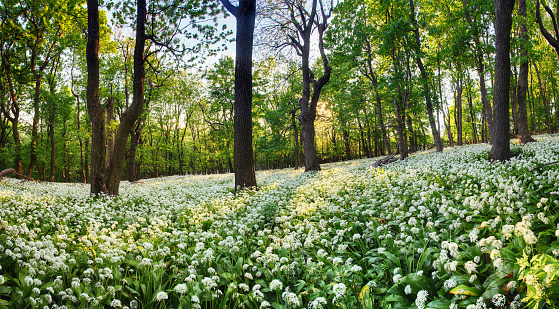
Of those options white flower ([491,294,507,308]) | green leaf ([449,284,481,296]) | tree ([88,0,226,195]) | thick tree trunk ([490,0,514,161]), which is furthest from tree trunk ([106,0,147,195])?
thick tree trunk ([490,0,514,161])

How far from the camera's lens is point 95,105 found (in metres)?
8.91

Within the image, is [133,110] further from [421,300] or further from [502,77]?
[502,77]

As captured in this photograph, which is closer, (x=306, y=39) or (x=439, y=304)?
(x=439, y=304)

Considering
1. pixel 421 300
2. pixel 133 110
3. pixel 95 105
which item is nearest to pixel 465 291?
pixel 421 300

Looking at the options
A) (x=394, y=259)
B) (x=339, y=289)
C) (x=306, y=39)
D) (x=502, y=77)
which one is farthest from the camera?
(x=306, y=39)

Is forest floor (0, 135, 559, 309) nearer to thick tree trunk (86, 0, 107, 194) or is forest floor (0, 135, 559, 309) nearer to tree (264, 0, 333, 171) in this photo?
thick tree trunk (86, 0, 107, 194)

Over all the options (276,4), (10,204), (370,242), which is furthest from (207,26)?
(370,242)

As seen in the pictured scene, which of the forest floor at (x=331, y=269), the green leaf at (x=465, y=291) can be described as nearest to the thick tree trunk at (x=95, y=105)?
the forest floor at (x=331, y=269)

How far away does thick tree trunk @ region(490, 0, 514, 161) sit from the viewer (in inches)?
297

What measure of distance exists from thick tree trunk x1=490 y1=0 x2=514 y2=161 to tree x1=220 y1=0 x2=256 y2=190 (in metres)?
8.08

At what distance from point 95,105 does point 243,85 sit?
5.51 meters

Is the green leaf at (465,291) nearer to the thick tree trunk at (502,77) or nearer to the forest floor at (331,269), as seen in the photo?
the forest floor at (331,269)

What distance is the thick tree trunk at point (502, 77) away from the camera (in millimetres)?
7531

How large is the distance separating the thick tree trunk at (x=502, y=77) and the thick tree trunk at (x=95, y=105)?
13.6m
